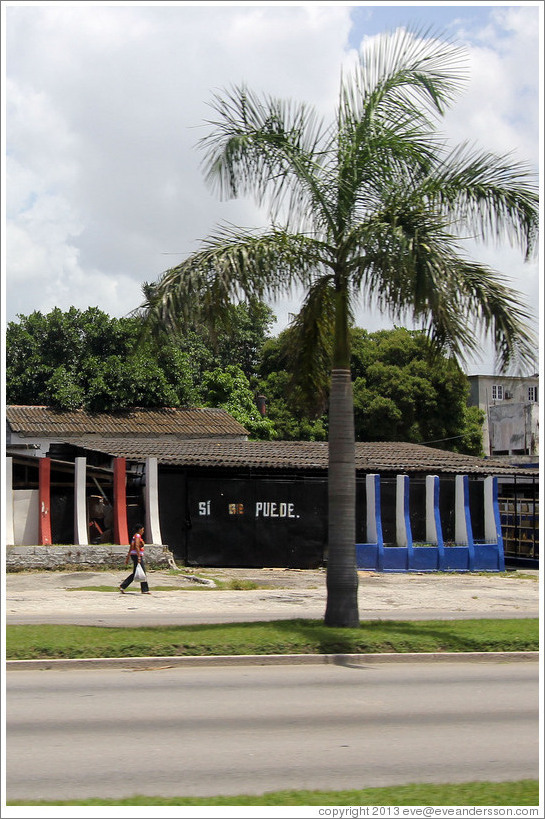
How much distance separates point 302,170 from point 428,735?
7926 millimetres

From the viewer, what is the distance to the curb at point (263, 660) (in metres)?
12.3

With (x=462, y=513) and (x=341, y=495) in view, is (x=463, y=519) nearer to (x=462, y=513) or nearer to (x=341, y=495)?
(x=462, y=513)

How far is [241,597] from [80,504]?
6.93 m

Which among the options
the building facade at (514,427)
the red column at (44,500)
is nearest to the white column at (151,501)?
the red column at (44,500)

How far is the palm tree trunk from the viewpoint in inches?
545

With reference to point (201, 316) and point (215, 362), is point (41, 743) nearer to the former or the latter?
point (201, 316)

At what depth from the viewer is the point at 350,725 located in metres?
9.36

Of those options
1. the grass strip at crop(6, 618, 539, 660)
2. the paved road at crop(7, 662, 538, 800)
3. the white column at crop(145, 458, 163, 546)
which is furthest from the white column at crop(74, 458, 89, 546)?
the paved road at crop(7, 662, 538, 800)

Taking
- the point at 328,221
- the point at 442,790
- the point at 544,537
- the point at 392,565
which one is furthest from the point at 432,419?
the point at 442,790

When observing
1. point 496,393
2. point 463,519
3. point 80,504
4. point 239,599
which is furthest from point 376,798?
point 496,393

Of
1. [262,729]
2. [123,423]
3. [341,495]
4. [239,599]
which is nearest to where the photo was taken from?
[262,729]

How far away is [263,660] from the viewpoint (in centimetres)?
1299

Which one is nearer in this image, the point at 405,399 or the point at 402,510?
the point at 402,510

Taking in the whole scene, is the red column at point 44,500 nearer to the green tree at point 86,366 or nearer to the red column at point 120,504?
the red column at point 120,504
